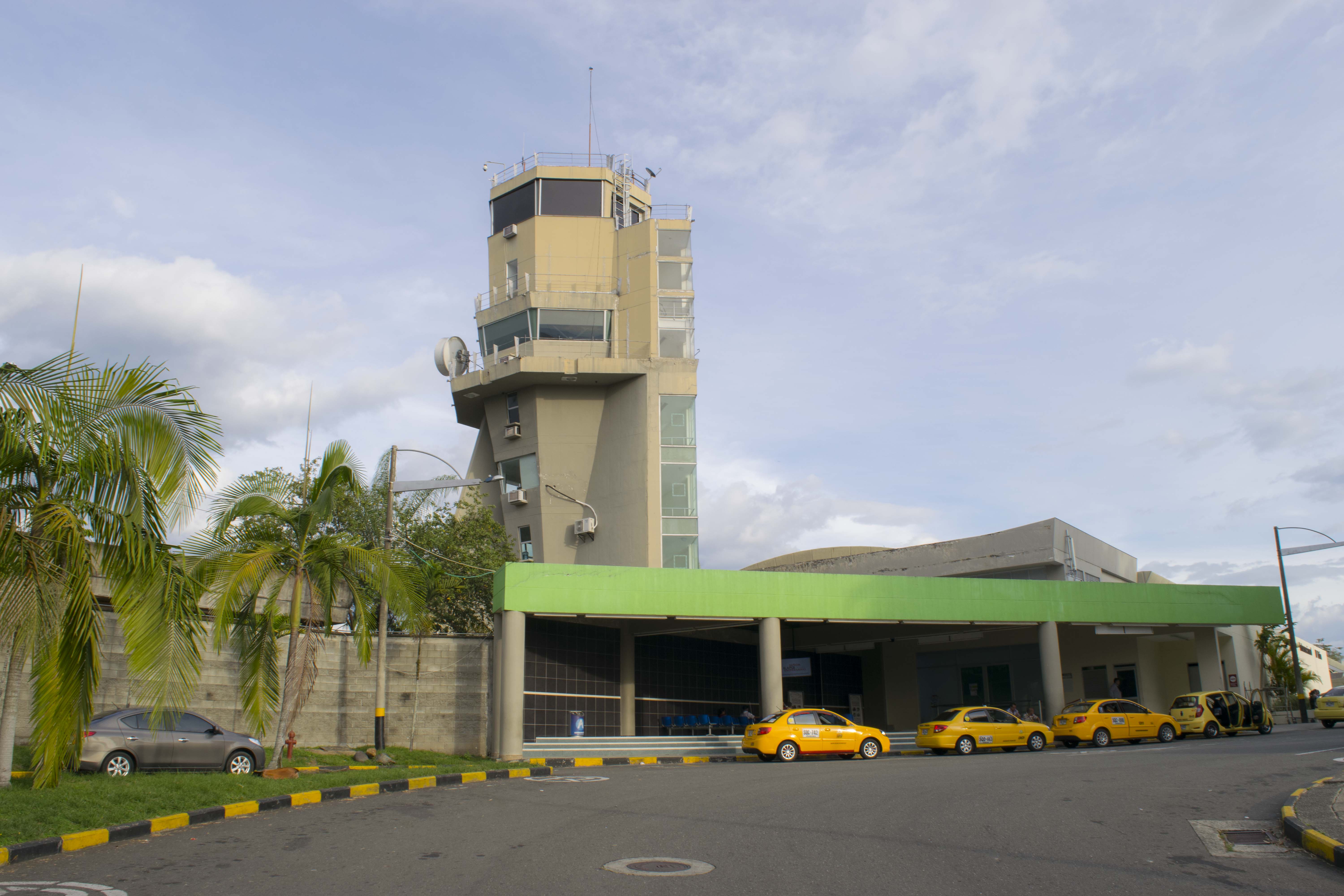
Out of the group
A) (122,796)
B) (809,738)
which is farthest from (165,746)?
(809,738)

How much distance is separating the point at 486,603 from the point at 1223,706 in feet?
80.3

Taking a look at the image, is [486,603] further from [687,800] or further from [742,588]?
[687,800]

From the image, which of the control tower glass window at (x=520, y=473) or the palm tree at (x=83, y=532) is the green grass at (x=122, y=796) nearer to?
the palm tree at (x=83, y=532)

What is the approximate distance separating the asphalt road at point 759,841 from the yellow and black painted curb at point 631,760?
6.96 m

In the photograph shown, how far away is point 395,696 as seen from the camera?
24.9 meters

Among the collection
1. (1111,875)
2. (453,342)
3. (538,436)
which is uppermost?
(453,342)

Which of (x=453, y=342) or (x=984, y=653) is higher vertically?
(x=453, y=342)

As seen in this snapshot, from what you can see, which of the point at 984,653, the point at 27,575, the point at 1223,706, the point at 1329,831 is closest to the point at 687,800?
the point at 1329,831

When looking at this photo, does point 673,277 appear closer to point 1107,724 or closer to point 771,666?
point 771,666

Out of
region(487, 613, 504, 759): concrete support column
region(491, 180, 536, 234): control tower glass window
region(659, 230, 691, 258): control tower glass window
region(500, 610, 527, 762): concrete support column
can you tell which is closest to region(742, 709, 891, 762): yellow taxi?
region(500, 610, 527, 762): concrete support column

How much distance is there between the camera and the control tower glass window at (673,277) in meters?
43.6

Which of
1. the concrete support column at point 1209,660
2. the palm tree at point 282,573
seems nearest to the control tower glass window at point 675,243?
the concrete support column at point 1209,660

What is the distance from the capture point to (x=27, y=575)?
11.8 m

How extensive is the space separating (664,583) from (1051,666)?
12.8m
